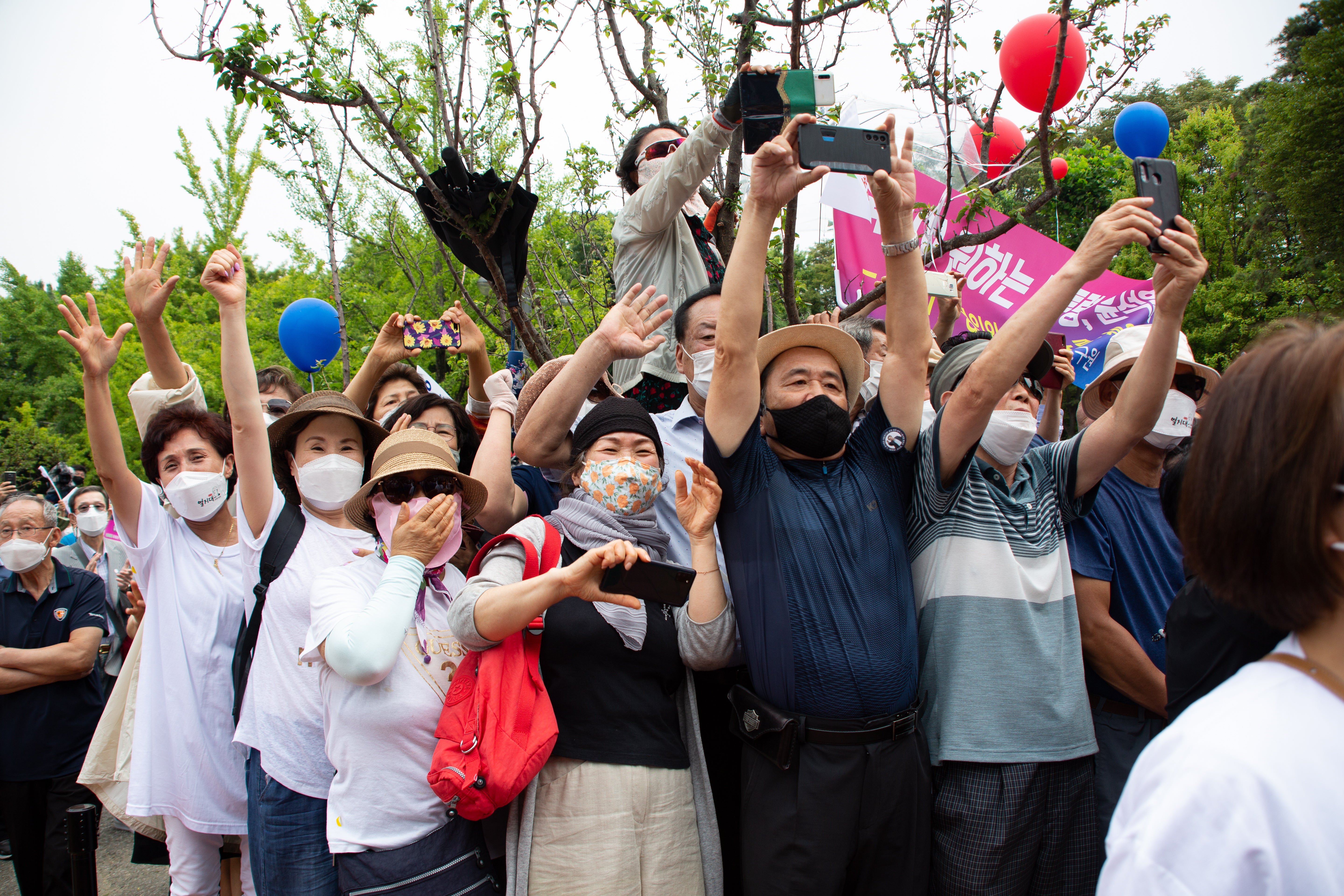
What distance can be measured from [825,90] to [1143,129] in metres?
2.05

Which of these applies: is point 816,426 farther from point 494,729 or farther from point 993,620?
point 494,729

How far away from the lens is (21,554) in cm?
438

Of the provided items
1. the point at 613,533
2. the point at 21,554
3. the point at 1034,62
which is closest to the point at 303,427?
the point at 613,533

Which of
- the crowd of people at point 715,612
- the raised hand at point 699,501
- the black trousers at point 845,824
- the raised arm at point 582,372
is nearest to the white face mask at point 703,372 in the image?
the crowd of people at point 715,612

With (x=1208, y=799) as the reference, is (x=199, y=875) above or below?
below

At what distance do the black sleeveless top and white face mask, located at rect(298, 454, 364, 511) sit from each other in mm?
989

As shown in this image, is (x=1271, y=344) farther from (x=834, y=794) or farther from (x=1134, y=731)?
(x=1134, y=731)

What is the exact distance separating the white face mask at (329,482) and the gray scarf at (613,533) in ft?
2.57

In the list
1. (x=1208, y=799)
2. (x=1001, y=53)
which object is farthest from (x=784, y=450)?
(x=1001, y=53)

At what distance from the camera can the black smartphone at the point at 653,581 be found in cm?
209

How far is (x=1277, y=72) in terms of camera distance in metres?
25.2

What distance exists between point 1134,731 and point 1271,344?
1.84 metres

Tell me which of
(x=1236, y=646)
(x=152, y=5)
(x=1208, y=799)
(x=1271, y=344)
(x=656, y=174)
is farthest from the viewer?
(x=152, y=5)

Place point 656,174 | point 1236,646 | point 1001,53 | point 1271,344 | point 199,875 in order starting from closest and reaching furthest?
point 1271,344, point 1236,646, point 199,875, point 656,174, point 1001,53
